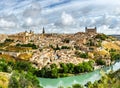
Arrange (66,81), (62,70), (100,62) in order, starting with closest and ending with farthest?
(66,81) → (62,70) → (100,62)

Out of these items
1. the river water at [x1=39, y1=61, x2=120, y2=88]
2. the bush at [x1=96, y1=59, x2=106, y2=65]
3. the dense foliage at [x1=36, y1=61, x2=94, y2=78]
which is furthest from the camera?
the bush at [x1=96, y1=59, x2=106, y2=65]

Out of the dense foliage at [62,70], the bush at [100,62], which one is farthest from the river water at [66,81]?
the bush at [100,62]

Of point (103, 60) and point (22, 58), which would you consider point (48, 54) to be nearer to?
point (22, 58)

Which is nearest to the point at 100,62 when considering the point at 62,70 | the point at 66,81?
the point at 62,70

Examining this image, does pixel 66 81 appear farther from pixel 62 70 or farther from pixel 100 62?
pixel 100 62

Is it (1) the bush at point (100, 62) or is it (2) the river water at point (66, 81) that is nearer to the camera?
(2) the river water at point (66, 81)

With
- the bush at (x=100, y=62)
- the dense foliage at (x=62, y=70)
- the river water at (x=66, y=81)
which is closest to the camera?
the river water at (x=66, y=81)

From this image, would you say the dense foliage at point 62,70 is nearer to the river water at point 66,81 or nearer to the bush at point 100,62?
the river water at point 66,81

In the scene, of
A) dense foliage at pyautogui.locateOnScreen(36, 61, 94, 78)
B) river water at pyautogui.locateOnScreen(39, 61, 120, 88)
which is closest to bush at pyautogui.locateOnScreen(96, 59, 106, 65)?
dense foliage at pyautogui.locateOnScreen(36, 61, 94, 78)

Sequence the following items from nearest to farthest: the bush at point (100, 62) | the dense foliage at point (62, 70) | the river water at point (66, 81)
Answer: the river water at point (66, 81), the dense foliage at point (62, 70), the bush at point (100, 62)

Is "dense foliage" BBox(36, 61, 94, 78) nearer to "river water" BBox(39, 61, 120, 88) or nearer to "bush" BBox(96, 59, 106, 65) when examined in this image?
"river water" BBox(39, 61, 120, 88)

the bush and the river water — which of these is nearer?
the river water
